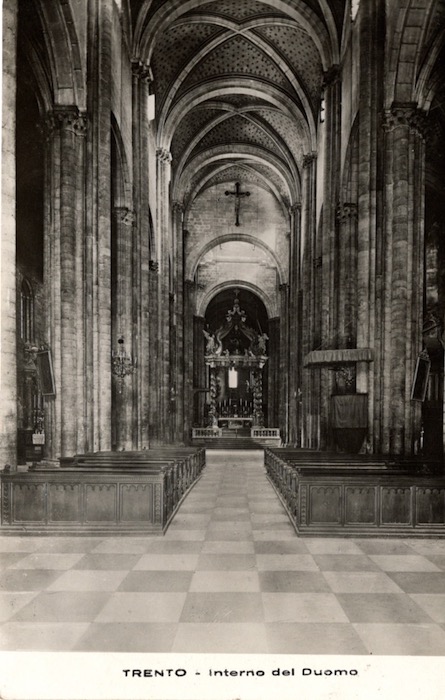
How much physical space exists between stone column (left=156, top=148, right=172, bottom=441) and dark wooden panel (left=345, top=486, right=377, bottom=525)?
15.6 m

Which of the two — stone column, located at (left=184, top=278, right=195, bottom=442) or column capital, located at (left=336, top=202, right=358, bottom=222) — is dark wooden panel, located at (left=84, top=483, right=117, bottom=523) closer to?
column capital, located at (left=336, top=202, right=358, bottom=222)

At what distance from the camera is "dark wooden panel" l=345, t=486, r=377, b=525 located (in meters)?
8.23

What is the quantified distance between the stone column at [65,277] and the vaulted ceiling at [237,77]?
8.11m

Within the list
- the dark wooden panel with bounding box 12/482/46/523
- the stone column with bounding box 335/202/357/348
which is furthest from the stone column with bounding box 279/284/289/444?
the dark wooden panel with bounding box 12/482/46/523

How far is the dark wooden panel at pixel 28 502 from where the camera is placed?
8.23 metres

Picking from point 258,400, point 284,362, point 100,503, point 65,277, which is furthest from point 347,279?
point 258,400

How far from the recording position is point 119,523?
27.2ft

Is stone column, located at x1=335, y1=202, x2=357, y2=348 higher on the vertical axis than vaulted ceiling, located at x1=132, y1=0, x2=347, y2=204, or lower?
lower

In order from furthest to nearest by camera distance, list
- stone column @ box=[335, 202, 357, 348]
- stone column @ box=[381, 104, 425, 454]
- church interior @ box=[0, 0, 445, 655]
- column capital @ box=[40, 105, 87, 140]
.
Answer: stone column @ box=[335, 202, 357, 348], stone column @ box=[381, 104, 425, 454], column capital @ box=[40, 105, 87, 140], church interior @ box=[0, 0, 445, 655]

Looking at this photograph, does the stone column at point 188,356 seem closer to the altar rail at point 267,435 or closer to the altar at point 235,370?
the altar rail at point 267,435

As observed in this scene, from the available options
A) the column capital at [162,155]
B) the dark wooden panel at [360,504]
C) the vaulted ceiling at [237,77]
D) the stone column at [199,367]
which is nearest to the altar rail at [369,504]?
the dark wooden panel at [360,504]

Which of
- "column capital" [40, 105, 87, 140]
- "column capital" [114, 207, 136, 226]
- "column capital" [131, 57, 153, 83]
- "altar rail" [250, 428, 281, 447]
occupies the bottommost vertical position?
"altar rail" [250, 428, 281, 447]

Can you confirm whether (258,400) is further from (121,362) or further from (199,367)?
(121,362)

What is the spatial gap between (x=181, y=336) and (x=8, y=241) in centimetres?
2331
